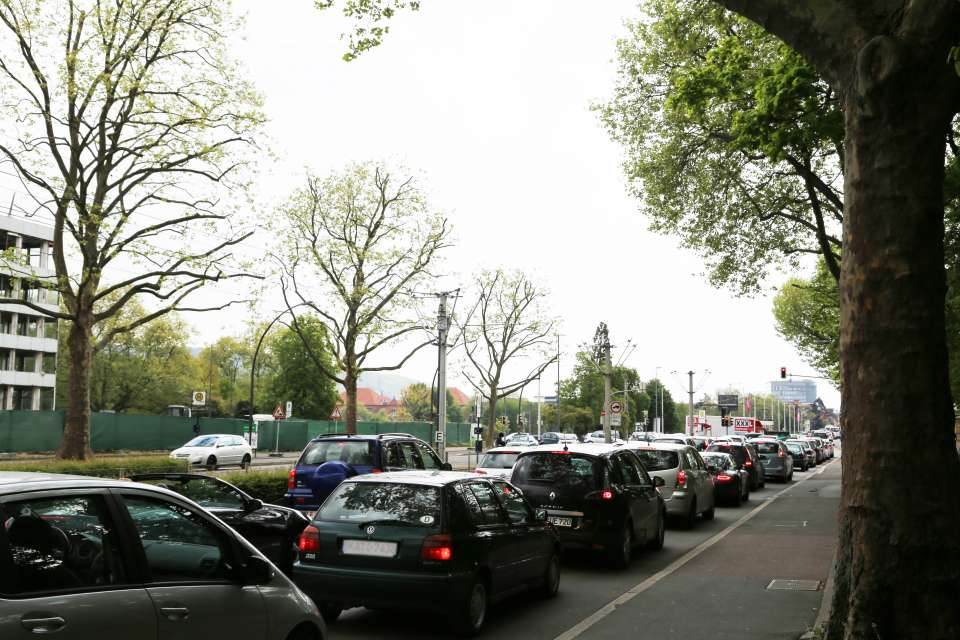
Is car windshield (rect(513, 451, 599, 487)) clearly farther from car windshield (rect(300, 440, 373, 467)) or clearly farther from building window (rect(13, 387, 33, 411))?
building window (rect(13, 387, 33, 411))

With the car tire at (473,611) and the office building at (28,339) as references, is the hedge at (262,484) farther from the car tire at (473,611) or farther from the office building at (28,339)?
the office building at (28,339)

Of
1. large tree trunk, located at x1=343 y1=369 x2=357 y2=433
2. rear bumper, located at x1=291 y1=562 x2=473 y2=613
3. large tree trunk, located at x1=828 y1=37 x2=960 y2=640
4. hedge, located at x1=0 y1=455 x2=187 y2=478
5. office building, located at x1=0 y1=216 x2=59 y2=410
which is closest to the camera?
large tree trunk, located at x1=828 y1=37 x2=960 y2=640

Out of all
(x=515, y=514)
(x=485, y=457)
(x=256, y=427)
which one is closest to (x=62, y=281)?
(x=485, y=457)

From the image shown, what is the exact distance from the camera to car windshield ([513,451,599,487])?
12148mm

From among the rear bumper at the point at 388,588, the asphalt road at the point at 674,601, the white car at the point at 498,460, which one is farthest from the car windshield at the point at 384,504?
the white car at the point at 498,460

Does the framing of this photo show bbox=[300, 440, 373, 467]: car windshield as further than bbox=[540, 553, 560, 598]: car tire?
Yes

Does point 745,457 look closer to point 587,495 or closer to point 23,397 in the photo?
point 587,495

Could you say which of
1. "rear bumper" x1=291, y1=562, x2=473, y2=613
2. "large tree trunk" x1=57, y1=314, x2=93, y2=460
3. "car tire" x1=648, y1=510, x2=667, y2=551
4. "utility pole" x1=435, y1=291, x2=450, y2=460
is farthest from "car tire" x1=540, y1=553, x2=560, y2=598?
"utility pole" x1=435, y1=291, x2=450, y2=460

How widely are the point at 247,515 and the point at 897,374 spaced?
23.2ft

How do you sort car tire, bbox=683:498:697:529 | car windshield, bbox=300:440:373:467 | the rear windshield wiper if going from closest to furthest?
the rear windshield wiper < car windshield, bbox=300:440:373:467 < car tire, bbox=683:498:697:529

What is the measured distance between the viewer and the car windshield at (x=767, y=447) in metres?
34.7

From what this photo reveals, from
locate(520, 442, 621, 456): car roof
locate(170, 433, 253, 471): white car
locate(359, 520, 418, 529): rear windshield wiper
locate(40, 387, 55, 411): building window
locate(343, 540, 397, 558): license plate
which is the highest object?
locate(40, 387, 55, 411): building window

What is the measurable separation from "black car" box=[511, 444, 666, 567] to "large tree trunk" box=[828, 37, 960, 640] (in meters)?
5.30

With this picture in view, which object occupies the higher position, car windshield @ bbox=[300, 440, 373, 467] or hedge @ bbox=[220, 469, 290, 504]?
car windshield @ bbox=[300, 440, 373, 467]
